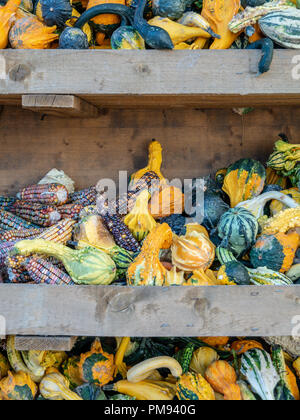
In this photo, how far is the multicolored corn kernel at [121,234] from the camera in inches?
51.4

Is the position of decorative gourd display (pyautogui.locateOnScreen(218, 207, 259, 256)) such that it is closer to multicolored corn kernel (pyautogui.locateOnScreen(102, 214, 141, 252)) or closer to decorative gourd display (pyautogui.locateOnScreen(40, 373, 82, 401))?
multicolored corn kernel (pyautogui.locateOnScreen(102, 214, 141, 252))

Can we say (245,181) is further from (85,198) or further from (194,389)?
(194,389)

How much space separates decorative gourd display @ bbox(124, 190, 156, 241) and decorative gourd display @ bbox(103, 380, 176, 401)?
0.48 metres

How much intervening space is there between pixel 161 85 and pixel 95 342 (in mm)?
866

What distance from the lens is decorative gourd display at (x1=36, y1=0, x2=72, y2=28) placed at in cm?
124

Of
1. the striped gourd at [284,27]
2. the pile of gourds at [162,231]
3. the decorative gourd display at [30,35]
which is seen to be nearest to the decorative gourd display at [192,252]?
the pile of gourds at [162,231]

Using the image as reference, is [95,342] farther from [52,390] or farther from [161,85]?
[161,85]

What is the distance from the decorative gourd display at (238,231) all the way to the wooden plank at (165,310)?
22 centimetres

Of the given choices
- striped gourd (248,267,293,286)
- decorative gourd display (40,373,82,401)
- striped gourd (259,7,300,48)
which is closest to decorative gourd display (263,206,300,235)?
striped gourd (248,267,293,286)

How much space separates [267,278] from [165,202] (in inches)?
17.9

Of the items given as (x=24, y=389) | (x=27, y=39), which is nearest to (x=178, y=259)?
(x=24, y=389)

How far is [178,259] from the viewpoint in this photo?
123 centimetres

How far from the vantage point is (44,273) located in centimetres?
114

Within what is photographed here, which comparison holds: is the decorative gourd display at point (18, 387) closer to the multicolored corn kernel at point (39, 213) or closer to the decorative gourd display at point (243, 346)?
the multicolored corn kernel at point (39, 213)
